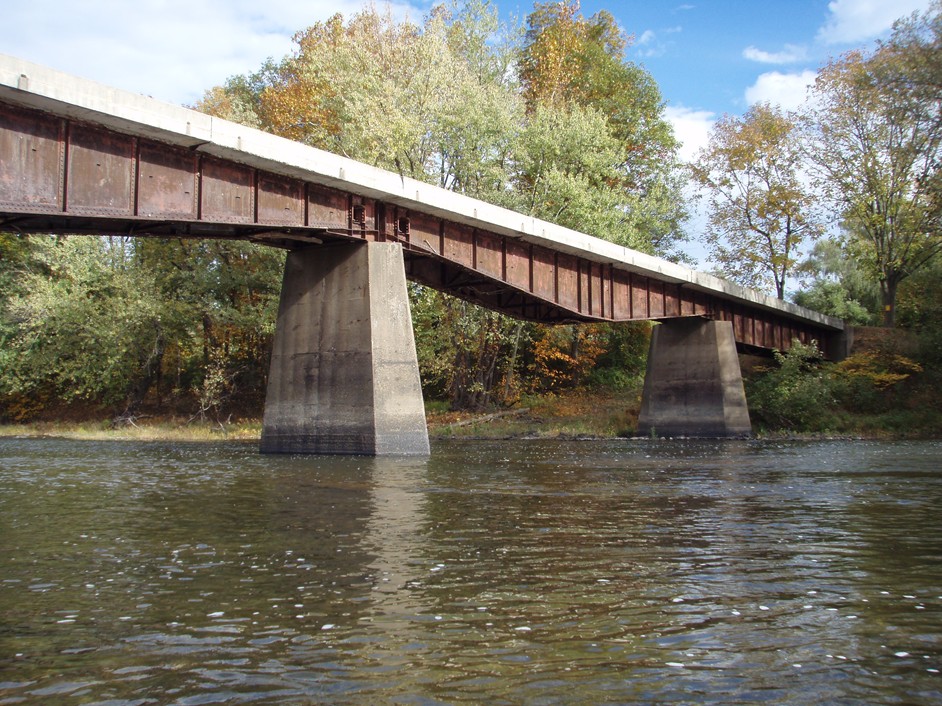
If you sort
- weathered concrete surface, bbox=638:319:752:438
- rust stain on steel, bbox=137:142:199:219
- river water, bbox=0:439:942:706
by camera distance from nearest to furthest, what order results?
river water, bbox=0:439:942:706 < rust stain on steel, bbox=137:142:199:219 < weathered concrete surface, bbox=638:319:752:438

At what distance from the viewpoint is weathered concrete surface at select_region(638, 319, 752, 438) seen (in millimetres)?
37875

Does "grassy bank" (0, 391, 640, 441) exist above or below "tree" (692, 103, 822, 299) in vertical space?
below

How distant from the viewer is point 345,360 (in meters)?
23.4

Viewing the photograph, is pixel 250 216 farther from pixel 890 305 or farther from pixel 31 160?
pixel 890 305

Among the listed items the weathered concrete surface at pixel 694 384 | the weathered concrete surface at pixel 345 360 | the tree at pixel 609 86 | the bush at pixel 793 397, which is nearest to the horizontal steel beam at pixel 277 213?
the weathered concrete surface at pixel 345 360

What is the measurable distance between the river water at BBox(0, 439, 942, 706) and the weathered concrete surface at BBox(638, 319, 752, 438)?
80.1ft

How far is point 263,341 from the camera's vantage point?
43.4 m

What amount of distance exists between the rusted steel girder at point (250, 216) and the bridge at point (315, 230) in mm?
36

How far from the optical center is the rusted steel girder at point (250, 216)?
17500 millimetres

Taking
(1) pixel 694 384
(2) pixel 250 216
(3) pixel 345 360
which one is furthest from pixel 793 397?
(2) pixel 250 216

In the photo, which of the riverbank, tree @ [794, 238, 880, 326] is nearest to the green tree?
the riverbank

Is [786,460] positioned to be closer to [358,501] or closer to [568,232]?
[568,232]

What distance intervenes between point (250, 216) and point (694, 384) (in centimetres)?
2379

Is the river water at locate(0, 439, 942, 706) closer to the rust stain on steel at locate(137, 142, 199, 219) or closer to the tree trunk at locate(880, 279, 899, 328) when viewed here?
the rust stain on steel at locate(137, 142, 199, 219)
